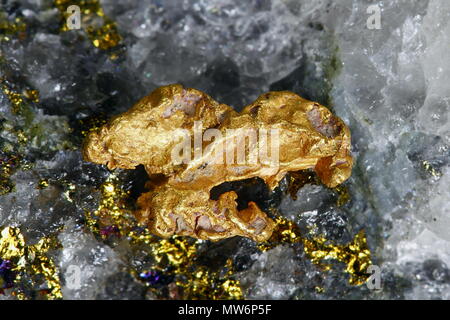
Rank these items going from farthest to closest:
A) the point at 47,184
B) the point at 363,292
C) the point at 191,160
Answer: the point at 363,292 < the point at 47,184 < the point at 191,160

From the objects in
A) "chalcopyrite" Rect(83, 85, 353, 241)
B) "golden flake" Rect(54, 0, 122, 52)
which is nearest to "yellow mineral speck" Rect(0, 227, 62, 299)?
"chalcopyrite" Rect(83, 85, 353, 241)

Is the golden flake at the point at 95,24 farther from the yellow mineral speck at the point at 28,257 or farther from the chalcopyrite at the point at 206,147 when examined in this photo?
the yellow mineral speck at the point at 28,257

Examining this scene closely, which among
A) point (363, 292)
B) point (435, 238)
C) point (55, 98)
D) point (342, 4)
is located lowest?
point (363, 292)

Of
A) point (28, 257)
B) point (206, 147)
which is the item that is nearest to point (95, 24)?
point (206, 147)

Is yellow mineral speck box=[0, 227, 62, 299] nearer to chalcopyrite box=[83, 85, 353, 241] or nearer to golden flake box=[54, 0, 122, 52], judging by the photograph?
chalcopyrite box=[83, 85, 353, 241]

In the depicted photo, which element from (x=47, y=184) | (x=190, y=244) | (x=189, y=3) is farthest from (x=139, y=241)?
(x=189, y=3)

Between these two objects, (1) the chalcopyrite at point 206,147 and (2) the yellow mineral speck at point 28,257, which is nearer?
(1) the chalcopyrite at point 206,147

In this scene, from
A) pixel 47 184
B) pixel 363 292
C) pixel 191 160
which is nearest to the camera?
pixel 191 160

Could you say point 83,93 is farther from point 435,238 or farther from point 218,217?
point 435,238

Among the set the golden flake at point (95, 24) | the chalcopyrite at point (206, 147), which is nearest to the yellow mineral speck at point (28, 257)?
the chalcopyrite at point (206, 147)

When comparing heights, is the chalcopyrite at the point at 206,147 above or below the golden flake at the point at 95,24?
below
